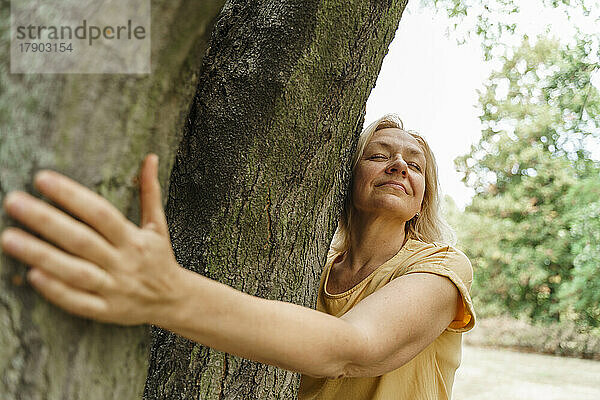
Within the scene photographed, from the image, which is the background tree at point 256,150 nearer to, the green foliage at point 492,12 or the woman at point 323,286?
the woman at point 323,286

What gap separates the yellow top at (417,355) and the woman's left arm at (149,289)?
55 cm

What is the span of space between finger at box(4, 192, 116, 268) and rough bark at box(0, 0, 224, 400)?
0.05 meters

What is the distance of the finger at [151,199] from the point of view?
1.03 meters

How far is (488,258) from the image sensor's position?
18125mm

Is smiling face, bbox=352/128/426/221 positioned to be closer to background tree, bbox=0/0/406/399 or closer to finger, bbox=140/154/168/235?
background tree, bbox=0/0/406/399

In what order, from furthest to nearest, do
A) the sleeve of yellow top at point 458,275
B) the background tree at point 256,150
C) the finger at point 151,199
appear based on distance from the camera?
the sleeve of yellow top at point 458,275, the background tree at point 256,150, the finger at point 151,199

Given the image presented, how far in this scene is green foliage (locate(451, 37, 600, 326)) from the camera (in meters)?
16.3

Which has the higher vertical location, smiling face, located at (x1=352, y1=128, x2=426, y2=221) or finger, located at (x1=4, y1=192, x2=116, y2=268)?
finger, located at (x1=4, y1=192, x2=116, y2=268)

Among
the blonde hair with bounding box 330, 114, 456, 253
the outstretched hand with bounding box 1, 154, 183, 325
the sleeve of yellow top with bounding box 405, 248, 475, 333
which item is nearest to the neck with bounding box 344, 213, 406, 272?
the blonde hair with bounding box 330, 114, 456, 253

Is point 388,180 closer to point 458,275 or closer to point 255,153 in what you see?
point 458,275

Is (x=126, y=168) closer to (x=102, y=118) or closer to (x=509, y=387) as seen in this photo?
(x=102, y=118)

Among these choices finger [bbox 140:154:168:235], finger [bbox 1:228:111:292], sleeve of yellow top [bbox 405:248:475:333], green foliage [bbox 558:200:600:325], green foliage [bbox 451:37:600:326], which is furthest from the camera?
green foliage [bbox 451:37:600:326]

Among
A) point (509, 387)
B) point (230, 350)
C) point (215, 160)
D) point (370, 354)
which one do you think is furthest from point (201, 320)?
point (509, 387)

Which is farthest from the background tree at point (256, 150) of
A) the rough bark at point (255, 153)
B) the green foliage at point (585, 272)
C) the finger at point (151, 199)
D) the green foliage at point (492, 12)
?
the green foliage at point (585, 272)
